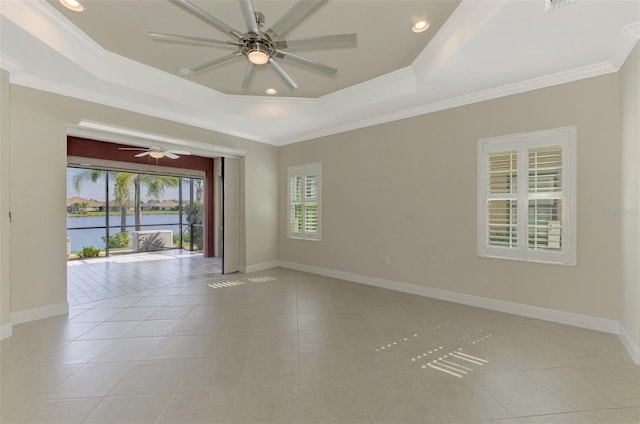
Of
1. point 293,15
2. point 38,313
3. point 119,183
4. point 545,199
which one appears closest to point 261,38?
point 293,15

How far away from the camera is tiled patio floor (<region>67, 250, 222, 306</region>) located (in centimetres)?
454

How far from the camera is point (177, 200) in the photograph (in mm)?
10258

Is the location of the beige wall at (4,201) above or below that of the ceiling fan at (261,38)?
below

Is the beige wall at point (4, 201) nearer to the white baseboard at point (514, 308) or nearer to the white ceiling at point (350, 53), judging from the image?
the white ceiling at point (350, 53)

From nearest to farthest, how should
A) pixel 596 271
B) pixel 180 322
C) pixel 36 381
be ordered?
pixel 36 381 → pixel 596 271 → pixel 180 322

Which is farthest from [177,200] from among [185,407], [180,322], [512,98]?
[512,98]

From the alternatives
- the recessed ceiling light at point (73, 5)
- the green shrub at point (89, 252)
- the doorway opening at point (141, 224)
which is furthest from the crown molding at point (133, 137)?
the green shrub at point (89, 252)

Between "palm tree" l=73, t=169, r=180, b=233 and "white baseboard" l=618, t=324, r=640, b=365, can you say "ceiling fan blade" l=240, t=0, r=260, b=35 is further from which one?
"palm tree" l=73, t=169, r=180, b=233

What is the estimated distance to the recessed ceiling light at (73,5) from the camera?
95.9 inches

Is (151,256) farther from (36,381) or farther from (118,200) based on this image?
(36,381)

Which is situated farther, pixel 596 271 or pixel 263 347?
pixel 596 271

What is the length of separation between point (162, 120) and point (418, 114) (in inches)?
159

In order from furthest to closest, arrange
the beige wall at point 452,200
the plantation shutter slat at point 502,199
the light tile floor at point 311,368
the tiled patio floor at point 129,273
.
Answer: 1. the tiled patio floor at point 129,273
2. the plantation shutter slat at point 502,199
3. the beige wall at point 452,200
4. the light tile floor at point 311,368

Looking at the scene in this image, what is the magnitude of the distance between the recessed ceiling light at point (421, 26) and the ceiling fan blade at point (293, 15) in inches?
50.4
